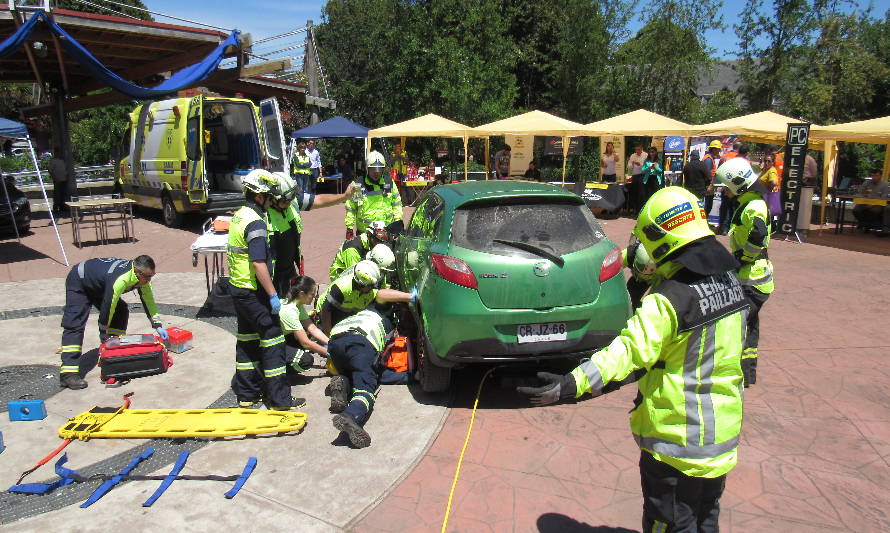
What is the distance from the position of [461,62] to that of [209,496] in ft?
75.8

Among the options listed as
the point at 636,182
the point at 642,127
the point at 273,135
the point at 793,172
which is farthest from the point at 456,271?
the point at 642,127

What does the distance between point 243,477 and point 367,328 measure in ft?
5.32

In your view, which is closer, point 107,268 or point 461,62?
point 107,268

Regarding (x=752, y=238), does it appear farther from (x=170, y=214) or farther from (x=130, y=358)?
(x=170, y=214)

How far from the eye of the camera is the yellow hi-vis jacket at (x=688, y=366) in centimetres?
243

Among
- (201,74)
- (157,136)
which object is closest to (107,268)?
(201,74)

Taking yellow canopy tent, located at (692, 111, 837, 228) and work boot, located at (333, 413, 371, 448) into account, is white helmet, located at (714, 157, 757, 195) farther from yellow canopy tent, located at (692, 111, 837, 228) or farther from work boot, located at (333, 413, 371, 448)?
yellow canopy tent, located at (692, 111, 837, 228)

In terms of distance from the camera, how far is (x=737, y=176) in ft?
16.5

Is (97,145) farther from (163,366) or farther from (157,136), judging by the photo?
(163,366)

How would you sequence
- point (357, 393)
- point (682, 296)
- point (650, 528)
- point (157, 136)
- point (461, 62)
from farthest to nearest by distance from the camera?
point (461, 62) < point (157, 136) < point (357, 393) < point (650, 528) < point (682, 296)

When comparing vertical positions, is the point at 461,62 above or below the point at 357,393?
above

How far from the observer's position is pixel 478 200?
16.6ft

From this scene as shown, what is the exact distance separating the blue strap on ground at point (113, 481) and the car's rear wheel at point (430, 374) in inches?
81.3

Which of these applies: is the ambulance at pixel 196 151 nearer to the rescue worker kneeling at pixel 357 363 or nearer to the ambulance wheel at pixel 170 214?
the ambulance wheel at pixel 170 214
